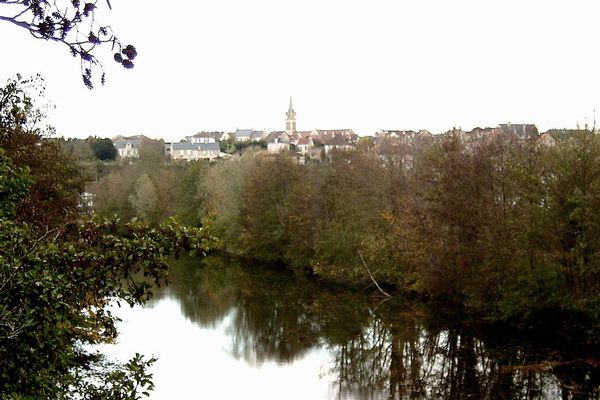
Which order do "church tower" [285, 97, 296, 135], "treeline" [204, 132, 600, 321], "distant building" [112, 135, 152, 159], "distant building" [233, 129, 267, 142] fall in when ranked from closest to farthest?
"treeline" [204, 132, 600, 321] → "distant building" [112, 135, 152, 159] → "distant building" [233, 129, 267, 142] → "church tower" [285, 97, 296, 135]

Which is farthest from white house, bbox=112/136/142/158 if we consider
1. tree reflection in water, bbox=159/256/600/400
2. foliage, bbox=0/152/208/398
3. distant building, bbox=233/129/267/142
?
foliage, bbox=0/152/208/398

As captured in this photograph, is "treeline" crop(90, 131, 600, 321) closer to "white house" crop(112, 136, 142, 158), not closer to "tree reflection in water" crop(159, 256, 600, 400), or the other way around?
"tree reflection in water" crop(159, 256, 600, 400)

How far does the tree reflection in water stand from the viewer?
16.8m

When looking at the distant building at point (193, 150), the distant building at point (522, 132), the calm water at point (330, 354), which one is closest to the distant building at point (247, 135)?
the distant building at point (193, 150)

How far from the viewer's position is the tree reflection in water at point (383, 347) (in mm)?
16812

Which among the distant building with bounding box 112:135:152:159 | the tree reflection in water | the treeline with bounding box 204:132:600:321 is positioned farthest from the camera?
the distant building with bounding box 112:135:152:159

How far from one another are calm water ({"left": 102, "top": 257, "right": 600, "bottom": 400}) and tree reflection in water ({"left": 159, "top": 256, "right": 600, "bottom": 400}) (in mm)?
37

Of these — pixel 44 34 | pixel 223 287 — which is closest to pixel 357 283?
pixel 223 287

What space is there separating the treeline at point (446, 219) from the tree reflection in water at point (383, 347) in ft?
6.93

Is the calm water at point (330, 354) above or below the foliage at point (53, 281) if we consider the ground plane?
below

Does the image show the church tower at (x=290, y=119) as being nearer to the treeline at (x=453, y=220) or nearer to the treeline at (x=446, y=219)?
the treeline at (x=446, y=219)

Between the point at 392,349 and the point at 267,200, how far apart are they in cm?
2221

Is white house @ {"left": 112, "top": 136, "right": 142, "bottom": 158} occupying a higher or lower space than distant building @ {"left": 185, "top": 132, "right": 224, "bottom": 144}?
lower

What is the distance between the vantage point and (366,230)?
3350 cm
